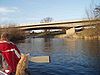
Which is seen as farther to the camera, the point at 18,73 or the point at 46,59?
the point at 46,59

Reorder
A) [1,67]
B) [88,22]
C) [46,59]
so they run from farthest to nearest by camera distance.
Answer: [88,22]
[46,59]
[1,67]

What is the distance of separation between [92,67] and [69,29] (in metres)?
81.9

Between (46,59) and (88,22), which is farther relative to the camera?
(88,22)

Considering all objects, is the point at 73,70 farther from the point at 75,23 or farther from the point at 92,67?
the point at 75,23

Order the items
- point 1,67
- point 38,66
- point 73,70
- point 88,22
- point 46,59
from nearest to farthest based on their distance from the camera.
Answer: point 1,67, point 46,59, point 73,70, point 38,66, point 88,22

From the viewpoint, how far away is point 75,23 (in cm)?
10169

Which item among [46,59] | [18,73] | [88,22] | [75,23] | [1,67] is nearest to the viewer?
[18,73]

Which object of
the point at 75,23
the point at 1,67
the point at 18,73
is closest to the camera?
the point at 18,73

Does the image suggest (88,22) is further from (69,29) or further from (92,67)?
(92,67)

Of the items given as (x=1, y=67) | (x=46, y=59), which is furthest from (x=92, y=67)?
(x=1, y=67)

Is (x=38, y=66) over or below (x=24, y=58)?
below

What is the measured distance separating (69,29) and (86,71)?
83.5m

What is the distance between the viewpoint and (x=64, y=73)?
19.6 metres

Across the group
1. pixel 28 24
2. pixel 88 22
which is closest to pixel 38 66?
pixel 88 22
